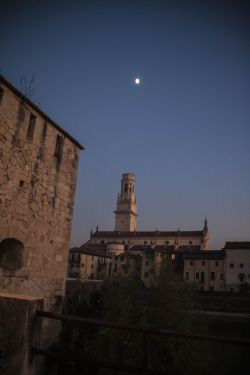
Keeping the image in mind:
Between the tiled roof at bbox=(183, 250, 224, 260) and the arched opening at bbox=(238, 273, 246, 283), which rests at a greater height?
the tiled roof at bbox=(183, 250, 224, 260)

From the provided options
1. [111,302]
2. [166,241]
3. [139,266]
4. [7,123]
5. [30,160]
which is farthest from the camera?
[166,241]

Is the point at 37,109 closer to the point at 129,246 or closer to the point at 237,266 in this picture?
the point at 237,266

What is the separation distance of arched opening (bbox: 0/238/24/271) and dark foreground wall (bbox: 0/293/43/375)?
3628mm

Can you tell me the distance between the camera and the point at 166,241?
246 feet

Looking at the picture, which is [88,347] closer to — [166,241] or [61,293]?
[61,293]

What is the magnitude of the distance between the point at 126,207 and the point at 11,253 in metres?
79.9

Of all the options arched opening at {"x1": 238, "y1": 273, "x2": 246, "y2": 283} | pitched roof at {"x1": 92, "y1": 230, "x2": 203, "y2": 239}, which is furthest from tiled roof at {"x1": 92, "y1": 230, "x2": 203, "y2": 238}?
arched opening at {"x1": 238, "y1": 273, "x2": 246, "y2": 283}

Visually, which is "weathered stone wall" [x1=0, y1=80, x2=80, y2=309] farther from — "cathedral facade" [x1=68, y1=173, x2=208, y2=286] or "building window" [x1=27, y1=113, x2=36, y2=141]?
"cathedral facade" [x1=68, y1=173, x2=208, y2=286]

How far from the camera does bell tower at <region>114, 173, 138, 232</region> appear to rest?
8544 cm

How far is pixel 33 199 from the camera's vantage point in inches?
275

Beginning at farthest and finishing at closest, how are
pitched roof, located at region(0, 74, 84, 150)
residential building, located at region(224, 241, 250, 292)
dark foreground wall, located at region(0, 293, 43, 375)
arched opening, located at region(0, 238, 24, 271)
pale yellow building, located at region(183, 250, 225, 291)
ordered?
pale yellow building, located at region(183, 250, 225, 291) < residential building, located at region(224, 241, 250, 292) < arched opening, located at region(0, 238, 24, 271) < pitched roof, located at region(0, 74, 84, 150) < dark foreground wall, located at region(0, 293, 43, 375)

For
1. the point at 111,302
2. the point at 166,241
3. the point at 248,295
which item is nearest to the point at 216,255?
the point at 248,295

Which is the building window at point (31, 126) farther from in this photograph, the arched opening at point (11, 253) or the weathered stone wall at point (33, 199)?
the arched opening at point (11, 253)

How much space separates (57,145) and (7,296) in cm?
533
